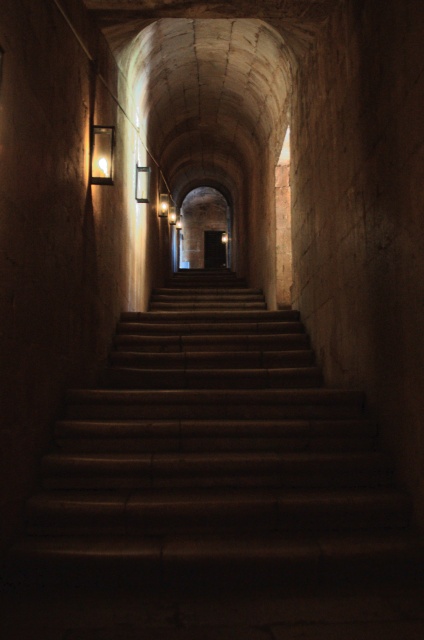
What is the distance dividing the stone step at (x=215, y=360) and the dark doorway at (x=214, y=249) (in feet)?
57.4

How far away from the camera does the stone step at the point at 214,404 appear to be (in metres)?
3.83

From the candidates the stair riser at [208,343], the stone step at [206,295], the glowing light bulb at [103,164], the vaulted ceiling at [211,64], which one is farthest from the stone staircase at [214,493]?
the stone step at [206,295]

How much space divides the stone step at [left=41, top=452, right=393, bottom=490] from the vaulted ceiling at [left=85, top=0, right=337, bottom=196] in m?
3.74

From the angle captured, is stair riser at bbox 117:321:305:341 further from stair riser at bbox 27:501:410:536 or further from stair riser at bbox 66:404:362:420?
stair riser at bbox 27:501:410:536

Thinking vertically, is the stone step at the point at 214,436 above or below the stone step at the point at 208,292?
below

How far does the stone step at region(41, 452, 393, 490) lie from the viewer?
3191 mm

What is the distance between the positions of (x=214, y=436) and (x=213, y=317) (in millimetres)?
2927

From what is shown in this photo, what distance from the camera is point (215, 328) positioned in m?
5.82

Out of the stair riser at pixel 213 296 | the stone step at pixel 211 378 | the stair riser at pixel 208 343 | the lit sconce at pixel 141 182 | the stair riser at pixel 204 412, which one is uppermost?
the lit sconce at pixel 141 182

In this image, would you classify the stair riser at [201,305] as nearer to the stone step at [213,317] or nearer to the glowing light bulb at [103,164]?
the stone step at [213,317]

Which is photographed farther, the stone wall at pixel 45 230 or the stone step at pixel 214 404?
the stone step at pixel 214 404

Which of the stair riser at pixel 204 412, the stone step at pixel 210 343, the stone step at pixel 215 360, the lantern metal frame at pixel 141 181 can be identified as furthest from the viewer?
the lantern metal frame at pixel 141 181

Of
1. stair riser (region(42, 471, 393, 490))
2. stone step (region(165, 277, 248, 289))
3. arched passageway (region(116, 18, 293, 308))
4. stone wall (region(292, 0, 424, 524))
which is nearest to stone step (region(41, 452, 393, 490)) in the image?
stair riser (region(42, 471, 393, 490))

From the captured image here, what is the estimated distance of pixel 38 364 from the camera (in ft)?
10.7
